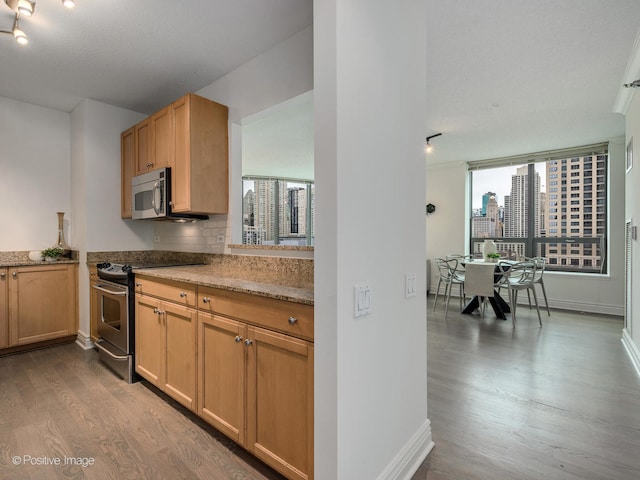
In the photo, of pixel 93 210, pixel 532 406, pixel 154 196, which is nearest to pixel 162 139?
pixel 154 196

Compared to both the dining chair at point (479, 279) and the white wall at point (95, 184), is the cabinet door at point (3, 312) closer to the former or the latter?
the white wall at point (95, 184)

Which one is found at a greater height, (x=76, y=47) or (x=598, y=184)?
(x=76, y=47)

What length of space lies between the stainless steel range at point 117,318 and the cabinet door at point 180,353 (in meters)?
0.53

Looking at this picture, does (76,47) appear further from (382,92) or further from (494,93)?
(494,93)

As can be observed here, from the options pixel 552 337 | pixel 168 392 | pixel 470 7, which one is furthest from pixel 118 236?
pixel 552 337

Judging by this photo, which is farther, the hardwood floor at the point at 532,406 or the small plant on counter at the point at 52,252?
the small plant on counter at the point at 52,252

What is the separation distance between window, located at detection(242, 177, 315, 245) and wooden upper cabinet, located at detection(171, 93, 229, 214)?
4.63 meters

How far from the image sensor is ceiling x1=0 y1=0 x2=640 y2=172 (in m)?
2.12

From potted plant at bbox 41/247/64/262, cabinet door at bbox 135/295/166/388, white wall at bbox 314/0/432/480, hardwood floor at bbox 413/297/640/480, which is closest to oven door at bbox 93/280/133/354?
cabinet door at bbox 135/295/166/388

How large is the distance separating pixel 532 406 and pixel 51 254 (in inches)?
184

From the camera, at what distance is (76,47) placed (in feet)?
8.26

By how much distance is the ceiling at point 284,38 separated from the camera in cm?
212

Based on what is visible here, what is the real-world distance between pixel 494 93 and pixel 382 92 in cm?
248

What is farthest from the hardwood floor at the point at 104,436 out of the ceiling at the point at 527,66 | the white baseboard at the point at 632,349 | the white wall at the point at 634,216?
the white wall at the point at 634,216
